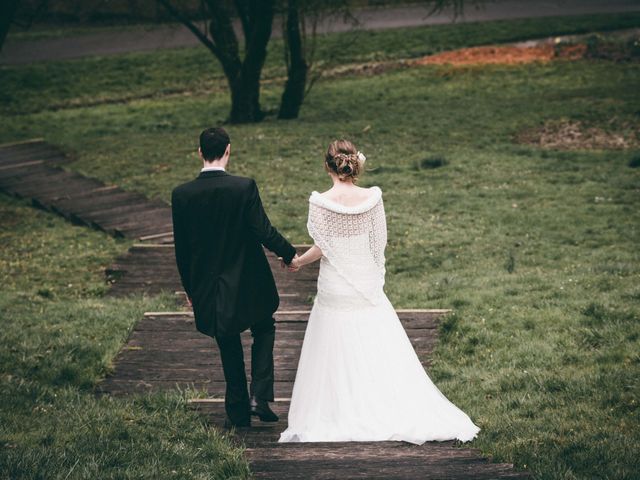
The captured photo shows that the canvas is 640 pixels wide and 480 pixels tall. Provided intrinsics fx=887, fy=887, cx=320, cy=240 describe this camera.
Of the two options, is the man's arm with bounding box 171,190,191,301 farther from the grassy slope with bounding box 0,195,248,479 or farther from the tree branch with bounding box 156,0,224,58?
the tree branch with bounding box 156,0,224,58

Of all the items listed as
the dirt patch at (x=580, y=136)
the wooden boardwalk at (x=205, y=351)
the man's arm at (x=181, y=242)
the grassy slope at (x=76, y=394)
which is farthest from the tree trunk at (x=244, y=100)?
the man's arm at (x=181, y=242)

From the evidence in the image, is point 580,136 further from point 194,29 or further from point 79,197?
point 79,197

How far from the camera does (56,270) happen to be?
40.1 feet

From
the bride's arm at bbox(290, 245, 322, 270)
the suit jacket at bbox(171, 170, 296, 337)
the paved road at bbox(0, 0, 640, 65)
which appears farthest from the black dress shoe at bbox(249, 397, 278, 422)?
the paved road at bbox(0, 0, 640, 65)

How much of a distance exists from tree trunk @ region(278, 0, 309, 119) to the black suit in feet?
47.1

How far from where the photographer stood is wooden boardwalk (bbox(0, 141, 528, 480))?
16.5ft

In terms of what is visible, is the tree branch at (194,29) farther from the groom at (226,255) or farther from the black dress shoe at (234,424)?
the black dress shoe at (234,424)

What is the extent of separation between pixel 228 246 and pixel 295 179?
10.3 meters

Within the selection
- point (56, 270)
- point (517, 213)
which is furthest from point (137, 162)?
point (517, 213)

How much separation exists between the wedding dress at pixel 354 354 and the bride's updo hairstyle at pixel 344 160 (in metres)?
0.24

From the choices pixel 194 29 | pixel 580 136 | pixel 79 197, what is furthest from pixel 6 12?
pixel 580 136

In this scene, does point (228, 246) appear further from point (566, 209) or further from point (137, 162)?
point (137, 162)

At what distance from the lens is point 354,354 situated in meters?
6.61

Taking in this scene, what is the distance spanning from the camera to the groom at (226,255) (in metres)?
6.05
